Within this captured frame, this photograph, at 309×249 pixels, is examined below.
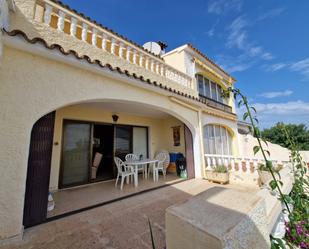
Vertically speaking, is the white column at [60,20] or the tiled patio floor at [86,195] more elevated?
the white column at [60,20]

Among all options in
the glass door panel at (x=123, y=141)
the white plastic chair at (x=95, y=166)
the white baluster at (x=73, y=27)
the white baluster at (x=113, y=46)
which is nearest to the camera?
the white baluster at (x=73, y=27)

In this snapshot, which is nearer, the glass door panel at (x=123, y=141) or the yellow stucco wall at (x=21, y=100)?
the yellow stucco wall at (x=21, y=100)

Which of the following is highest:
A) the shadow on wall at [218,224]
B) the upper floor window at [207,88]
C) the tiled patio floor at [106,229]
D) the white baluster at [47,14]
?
the upper floor window at [207,88]

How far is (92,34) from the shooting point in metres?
4.45

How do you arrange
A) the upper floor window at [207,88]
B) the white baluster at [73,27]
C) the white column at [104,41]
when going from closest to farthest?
the white baluster at [73,27], the white column at [104,41], the upper floor window at [207,88]

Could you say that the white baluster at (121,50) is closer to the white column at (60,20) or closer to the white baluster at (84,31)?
the white baluster at (84,31)

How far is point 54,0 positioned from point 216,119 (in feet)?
30.3

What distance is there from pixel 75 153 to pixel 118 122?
251 cm

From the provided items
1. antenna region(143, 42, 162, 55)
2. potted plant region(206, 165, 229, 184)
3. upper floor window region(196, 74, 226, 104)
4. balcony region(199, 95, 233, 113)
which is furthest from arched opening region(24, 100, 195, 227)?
antenna region(143, 42, 162, 55)

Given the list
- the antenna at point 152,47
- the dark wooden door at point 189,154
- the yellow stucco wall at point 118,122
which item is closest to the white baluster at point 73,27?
the yellow stucco wall at point 118,122

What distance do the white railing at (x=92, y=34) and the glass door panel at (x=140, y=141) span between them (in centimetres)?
371

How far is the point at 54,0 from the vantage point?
394 centimetres

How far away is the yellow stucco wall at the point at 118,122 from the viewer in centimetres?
554

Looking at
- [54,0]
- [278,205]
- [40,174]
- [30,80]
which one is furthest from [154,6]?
[278,205]
